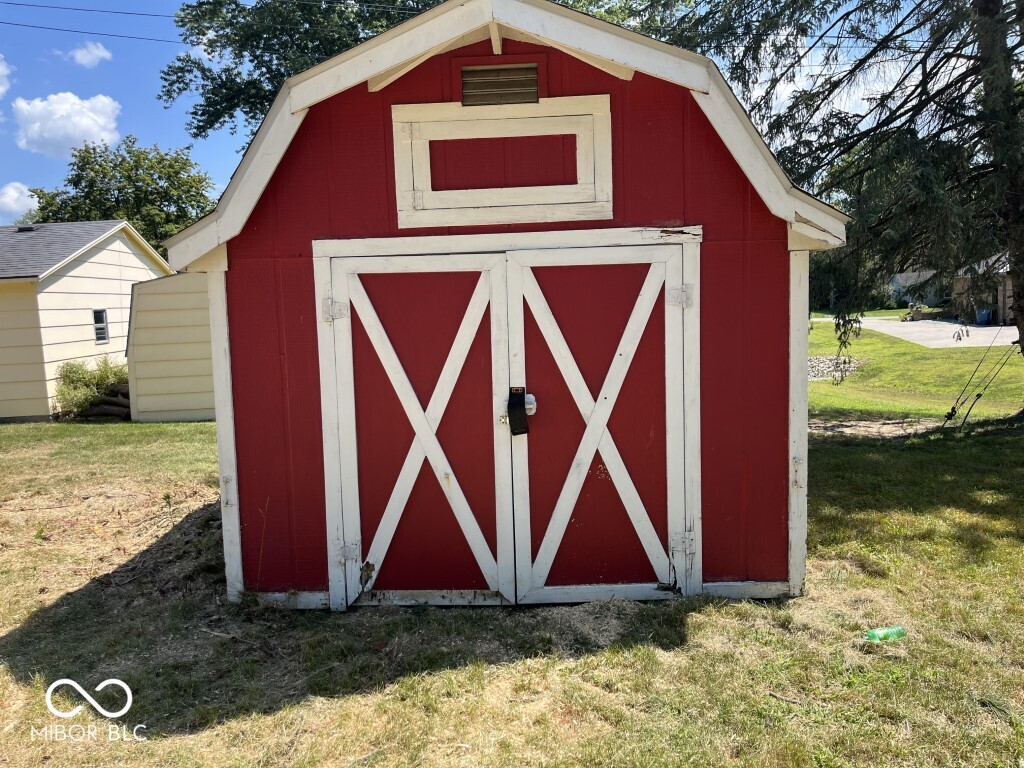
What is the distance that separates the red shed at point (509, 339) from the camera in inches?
177

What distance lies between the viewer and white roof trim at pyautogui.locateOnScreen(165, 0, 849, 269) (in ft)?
13.5

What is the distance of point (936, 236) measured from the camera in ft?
25.3

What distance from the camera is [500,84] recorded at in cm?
446

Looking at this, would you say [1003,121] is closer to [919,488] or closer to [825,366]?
[919,488]

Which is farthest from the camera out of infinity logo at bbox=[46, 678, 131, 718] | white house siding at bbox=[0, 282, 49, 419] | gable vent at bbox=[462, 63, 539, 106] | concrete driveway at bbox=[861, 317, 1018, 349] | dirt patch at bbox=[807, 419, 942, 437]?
concrete driveway at bbox=[861, 317, 1018, 349]

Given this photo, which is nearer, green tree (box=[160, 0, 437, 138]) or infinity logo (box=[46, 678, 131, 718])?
infinity logo (box=[46, 678, 131, 718])

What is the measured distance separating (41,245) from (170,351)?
4.65 m

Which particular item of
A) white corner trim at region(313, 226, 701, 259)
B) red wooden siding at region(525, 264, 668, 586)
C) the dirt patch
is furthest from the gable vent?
the dirt patch

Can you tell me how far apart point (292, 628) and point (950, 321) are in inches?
1446

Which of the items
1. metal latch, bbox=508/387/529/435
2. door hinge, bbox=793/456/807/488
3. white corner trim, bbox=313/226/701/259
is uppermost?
white corner trim, bbox=313/226/701/259

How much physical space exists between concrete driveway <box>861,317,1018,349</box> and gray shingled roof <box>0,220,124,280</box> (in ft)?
67.5

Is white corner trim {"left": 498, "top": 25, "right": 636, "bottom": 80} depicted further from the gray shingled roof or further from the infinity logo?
the gray shingled roof

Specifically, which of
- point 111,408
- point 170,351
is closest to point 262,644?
point 170,351

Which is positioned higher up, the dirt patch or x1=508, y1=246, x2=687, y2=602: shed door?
x1=508, y1=246, x2=687, y2=602: shed door
